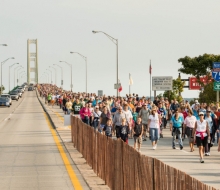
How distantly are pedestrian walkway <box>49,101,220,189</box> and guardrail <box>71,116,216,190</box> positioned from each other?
241cm

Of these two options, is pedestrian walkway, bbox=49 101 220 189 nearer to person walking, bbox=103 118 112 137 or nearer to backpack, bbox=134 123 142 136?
backpack, bbox=134 123 142 136

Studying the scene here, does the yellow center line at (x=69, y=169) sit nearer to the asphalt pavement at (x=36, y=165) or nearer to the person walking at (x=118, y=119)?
the asphalt pavement at (x=36, y=165)

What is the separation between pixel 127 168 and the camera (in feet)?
41.1

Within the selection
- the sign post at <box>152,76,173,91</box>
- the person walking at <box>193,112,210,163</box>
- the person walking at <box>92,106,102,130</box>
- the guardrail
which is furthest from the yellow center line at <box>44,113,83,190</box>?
the sign post at <box>152,76,173,91</box>

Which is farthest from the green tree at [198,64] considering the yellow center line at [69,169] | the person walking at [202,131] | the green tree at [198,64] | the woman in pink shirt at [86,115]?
the person walking at [202,131]

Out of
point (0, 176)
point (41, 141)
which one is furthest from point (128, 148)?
point (41, 141)

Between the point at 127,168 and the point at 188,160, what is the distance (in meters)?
10.9

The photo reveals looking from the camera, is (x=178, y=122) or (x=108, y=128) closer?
(x=108, y=128)

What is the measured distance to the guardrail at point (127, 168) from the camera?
27.3 feet

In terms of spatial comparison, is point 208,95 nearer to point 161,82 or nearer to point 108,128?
point 161,82

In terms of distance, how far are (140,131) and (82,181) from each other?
373 inches

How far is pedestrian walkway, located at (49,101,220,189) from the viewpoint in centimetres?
1864

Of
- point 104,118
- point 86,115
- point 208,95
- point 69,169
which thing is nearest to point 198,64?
point 208,95

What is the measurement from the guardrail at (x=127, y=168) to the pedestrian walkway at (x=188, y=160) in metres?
2.41
